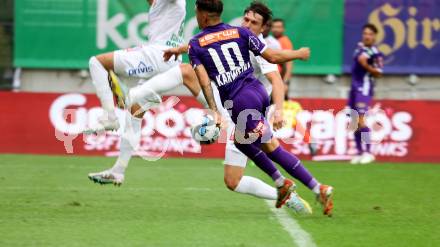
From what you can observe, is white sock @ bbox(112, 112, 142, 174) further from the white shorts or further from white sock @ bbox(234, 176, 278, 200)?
white sock @ bbox(234, 176, 278, 200)

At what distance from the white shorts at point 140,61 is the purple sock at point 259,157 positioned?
1.88m

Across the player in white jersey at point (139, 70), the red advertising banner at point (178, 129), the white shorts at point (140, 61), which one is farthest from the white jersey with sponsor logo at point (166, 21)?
the red advertising banner at point (178, 129)

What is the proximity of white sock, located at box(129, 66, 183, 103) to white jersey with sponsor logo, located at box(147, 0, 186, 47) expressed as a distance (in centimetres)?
36

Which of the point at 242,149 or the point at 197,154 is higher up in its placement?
the point at 242,149

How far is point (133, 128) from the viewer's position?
987cm

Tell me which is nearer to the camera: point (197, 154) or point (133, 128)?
point (133, 128)

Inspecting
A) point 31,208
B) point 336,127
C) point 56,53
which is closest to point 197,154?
point 336,127

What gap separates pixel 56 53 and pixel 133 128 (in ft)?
25.9

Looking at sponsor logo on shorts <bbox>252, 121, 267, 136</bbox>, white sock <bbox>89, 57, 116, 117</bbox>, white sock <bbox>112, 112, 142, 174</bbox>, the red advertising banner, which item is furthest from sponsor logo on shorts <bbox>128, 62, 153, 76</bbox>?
the red advertising banner

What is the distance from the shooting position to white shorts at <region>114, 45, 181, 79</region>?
9852 millimetres

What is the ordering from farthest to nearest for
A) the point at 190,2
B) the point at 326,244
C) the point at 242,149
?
the point at 190,2
the point at 242,149
the point at 326,244

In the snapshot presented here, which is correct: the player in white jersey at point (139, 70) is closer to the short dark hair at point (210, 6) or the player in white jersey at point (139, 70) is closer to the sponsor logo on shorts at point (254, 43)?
the short dark hair at point (210, 6)

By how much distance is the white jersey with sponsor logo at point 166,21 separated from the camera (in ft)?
32.7

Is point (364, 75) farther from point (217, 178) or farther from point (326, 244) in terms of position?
point (326, 244)
